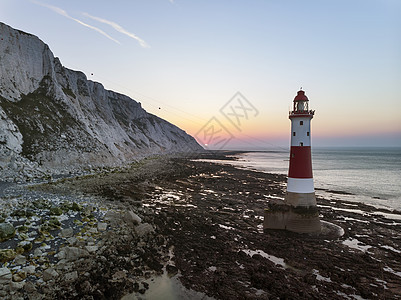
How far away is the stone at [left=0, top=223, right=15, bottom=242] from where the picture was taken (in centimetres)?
1025

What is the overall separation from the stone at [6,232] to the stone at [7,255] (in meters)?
1.19

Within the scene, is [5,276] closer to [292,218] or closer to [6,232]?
[6,232]

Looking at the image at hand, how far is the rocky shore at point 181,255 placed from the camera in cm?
906

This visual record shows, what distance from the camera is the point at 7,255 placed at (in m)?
9.16

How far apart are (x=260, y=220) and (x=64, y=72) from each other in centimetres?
5336

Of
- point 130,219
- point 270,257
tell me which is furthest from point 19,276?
point 270,257

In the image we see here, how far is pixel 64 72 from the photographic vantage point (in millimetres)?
53594

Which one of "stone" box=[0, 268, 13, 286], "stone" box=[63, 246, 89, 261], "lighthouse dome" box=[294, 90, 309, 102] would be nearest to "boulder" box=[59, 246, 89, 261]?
"stone" box=[63, 246, 89, 261]

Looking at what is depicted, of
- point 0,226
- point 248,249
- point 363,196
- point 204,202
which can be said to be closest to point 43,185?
point 0,226

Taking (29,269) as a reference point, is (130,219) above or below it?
above

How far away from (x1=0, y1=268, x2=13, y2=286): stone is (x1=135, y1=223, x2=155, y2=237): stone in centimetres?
596

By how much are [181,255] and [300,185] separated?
9297 millimetres

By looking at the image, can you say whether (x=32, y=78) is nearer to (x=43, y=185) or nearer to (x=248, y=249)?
(x=43, y=185)

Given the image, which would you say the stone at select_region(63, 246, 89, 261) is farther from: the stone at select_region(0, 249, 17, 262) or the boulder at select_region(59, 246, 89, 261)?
the stone at select_region(0, 249, 17, 262)
